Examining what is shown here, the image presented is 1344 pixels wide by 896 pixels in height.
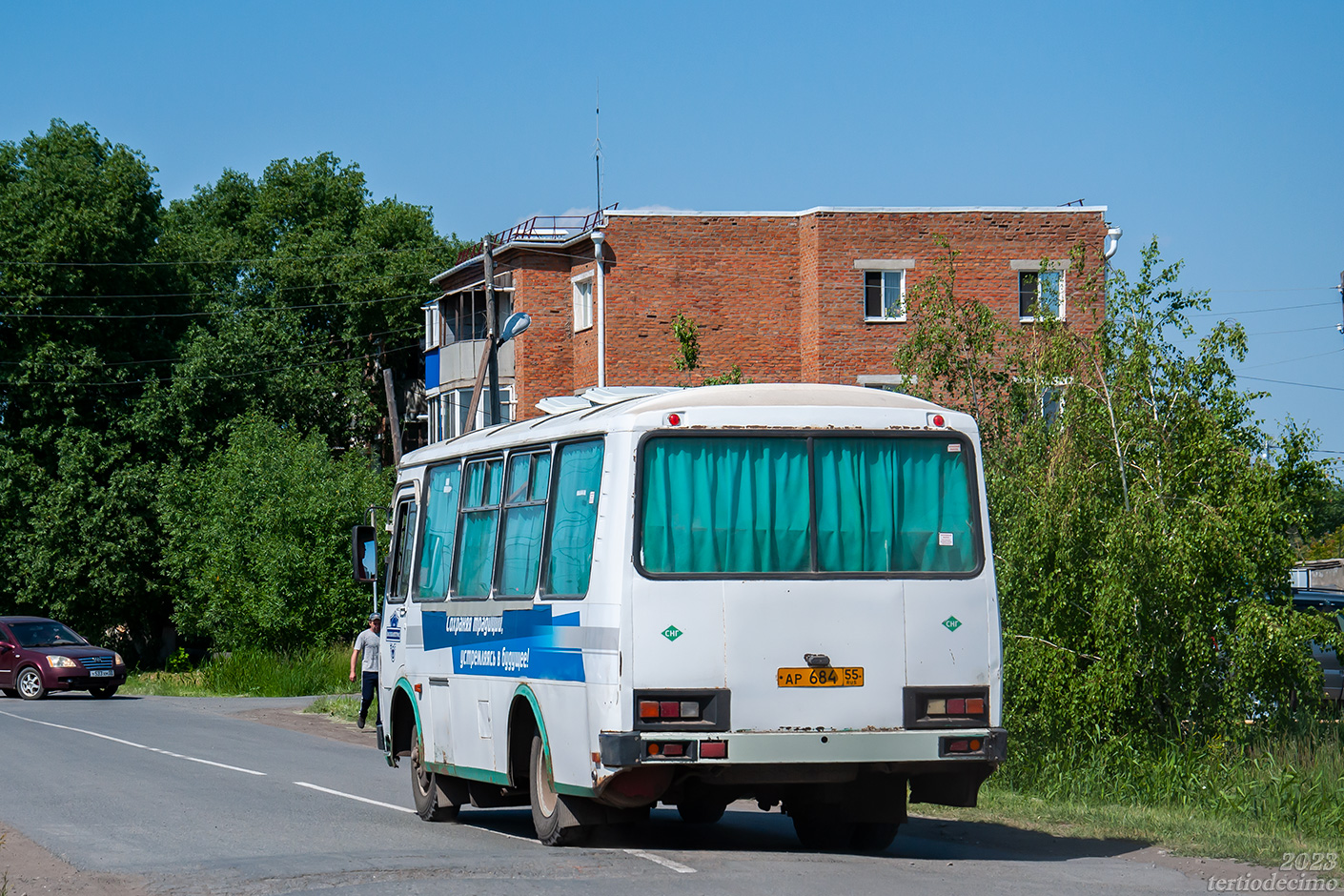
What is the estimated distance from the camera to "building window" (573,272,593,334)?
46938 millimetres

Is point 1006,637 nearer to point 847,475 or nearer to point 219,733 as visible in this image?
point 847,475

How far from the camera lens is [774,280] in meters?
45.8

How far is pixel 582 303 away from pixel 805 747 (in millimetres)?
37752

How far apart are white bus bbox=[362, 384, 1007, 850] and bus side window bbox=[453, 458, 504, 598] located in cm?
92

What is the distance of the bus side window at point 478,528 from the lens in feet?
42.1

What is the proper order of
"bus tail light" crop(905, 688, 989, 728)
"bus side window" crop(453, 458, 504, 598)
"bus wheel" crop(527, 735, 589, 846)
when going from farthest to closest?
"bus side window" crop(453, 458, 504, 598)
"bus wheel" crop(527, 735, 589, 846)
"bus tail light" crop(905, 688, 989, 728)

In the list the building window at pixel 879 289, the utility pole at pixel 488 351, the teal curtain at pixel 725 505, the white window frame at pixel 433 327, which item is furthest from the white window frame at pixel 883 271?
the teal curtain at pixel 725 505

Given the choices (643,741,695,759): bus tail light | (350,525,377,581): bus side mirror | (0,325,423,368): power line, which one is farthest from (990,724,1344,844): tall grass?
(0,325,423,368): power line

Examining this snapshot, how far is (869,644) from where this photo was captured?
1066cm

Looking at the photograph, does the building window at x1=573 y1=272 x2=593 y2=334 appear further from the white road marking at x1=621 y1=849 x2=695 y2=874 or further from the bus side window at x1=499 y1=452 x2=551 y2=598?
the white road marking at x1=621 y1=849 x2=695 y2=874

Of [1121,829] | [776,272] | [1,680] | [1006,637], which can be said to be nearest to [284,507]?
[1,680]

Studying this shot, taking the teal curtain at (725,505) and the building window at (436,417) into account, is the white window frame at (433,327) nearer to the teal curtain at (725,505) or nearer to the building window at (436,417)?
the building window at (436,417)

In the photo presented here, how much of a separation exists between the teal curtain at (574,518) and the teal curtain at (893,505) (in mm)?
1459

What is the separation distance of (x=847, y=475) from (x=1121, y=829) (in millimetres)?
3807
